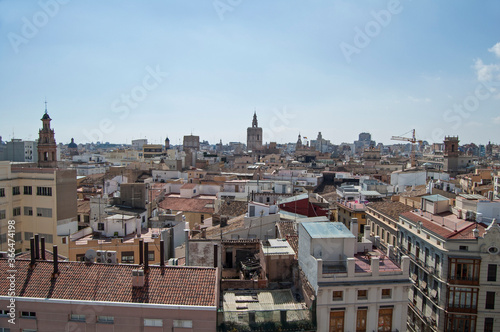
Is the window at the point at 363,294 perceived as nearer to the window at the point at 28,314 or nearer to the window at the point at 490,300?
the window at the point at 490,300

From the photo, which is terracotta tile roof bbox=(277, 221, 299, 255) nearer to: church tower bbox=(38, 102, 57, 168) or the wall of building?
the wall of building

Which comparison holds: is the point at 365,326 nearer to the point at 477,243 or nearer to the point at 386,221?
the point at 477,243

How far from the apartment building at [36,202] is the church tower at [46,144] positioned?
14.2m

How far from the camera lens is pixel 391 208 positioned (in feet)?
104

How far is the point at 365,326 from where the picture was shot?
16516 mm

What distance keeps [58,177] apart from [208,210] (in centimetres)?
1592

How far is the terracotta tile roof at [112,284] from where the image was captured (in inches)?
611

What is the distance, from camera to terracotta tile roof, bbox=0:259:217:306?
50.9ft

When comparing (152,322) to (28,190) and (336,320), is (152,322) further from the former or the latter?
(28,190)

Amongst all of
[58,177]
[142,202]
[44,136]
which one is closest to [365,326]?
[142,202]

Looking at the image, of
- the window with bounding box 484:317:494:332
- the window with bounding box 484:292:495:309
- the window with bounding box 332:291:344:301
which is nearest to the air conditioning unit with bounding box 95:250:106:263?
the window with bounding box 332:291:344:301

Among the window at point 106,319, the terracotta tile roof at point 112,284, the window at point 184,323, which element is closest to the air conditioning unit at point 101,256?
the terracotta tile roof at point 112,284

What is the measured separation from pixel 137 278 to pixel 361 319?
9446mm

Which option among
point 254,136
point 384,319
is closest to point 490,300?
point 384,319
